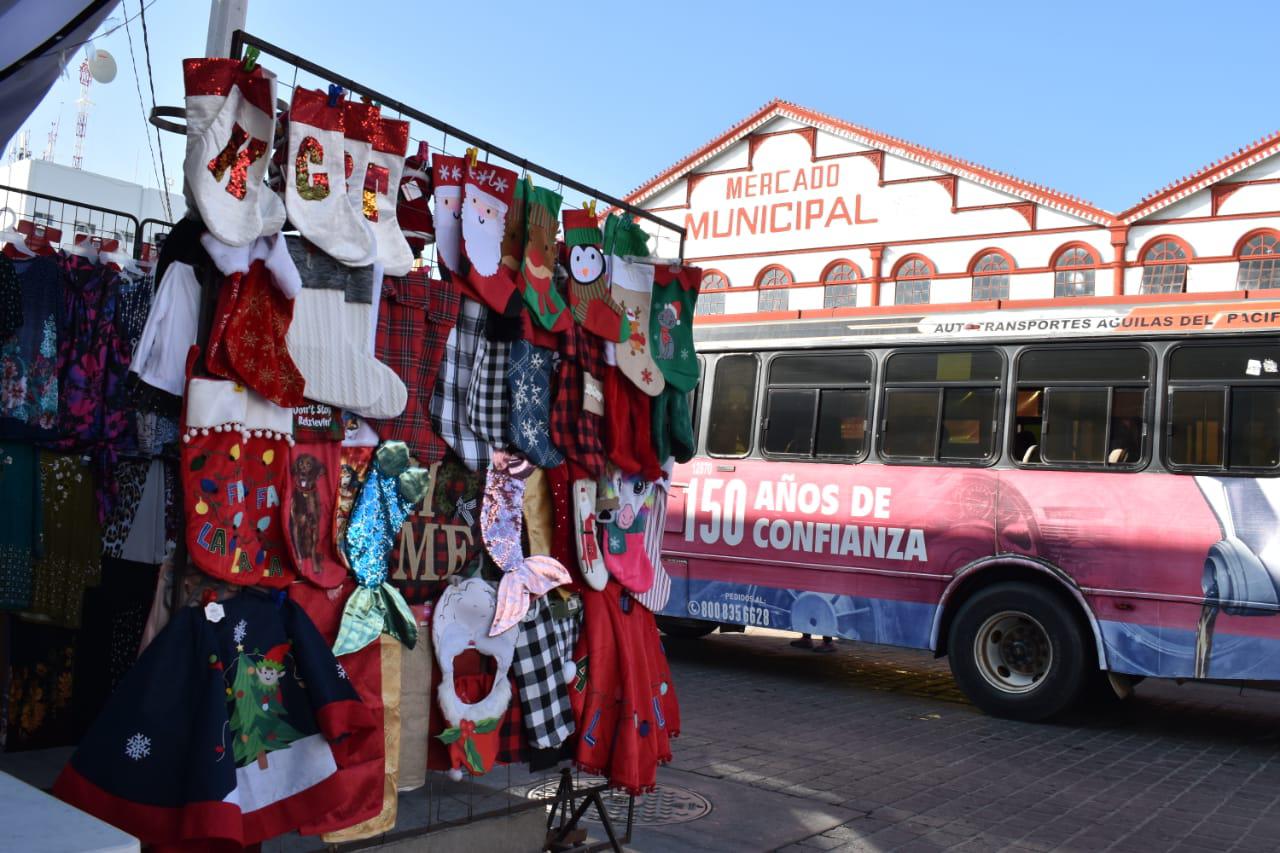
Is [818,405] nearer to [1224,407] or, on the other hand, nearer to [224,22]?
[1224,407]

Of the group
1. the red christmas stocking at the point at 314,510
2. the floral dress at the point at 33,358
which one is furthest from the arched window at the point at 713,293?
the red christmas stocking at the point at 314,510

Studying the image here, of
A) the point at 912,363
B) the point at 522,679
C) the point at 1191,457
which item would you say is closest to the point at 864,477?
the point at 912,363

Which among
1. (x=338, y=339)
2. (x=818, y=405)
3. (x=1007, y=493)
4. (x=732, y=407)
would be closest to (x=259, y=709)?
(x=338, y=339)

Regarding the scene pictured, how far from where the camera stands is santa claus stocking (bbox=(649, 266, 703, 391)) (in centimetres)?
459

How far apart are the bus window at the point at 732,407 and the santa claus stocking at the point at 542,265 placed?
18.7 feet

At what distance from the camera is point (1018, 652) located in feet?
27.0

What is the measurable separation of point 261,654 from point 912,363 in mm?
6763

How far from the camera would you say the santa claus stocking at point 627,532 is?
4.28 meters

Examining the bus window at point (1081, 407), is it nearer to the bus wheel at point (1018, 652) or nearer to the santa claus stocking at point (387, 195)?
the bus wheel at point (1018, 652)

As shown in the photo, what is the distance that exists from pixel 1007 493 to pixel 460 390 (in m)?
5.56

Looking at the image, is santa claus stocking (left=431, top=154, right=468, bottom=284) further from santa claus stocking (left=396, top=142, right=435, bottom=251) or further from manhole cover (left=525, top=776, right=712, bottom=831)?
manhole cover (left=525, top=776, right=712, bottom=831)

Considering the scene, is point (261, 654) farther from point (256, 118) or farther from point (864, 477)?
point (864, 477)

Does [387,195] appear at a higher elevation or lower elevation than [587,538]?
higher

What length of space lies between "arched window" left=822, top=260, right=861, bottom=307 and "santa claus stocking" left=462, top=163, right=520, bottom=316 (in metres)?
26.1
